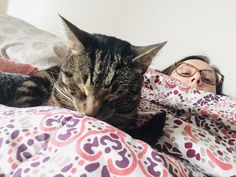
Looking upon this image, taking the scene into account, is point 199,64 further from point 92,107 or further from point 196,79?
point 92,107

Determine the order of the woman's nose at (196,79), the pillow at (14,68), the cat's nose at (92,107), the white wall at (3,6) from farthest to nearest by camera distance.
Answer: the white wall at (3,6)
the woman's nose at (196,79)
the pillow at (14,68)
the cat's nose at (92,107)

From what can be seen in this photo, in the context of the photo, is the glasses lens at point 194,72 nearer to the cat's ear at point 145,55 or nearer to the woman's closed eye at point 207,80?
the woman's closed eye at point 207,80

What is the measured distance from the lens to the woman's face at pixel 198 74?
1.45 meters

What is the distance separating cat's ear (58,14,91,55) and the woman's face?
0.76m

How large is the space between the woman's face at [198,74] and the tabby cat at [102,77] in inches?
26.7

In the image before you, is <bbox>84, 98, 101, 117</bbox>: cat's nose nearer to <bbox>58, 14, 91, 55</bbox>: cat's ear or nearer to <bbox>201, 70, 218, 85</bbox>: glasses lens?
<bbox>58, 14, 91, 55</bbox>: cat's ear

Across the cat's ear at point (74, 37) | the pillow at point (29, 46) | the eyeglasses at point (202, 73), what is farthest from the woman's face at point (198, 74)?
the cat's ear at point (74, 37)

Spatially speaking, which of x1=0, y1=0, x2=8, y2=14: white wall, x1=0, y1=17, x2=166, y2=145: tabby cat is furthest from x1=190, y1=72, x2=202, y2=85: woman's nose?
x1=0, y1=0, x2=8, y2=14: white wall

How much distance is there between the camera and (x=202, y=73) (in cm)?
147

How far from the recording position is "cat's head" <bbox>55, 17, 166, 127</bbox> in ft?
2.43

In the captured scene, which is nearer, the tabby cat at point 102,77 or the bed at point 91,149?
the bed at point 91,149

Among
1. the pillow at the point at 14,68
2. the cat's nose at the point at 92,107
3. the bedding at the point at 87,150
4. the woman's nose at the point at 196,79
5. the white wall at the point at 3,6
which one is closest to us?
the bedding at the point at 87,150

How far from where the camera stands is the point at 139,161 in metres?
0.49

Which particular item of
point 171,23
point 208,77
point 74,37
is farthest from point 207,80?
point 74,37
